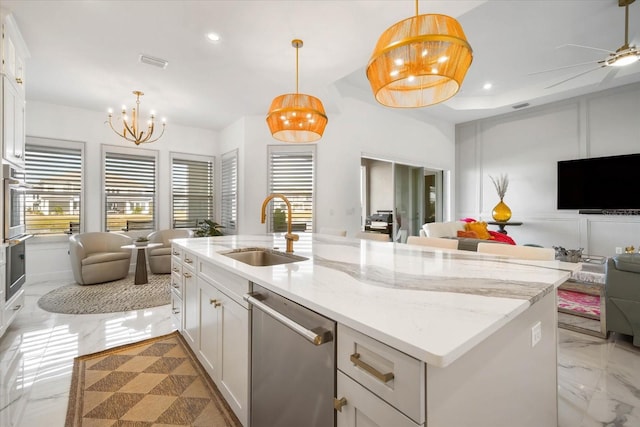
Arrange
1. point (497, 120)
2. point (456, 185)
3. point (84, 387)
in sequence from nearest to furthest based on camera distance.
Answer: point (84, 387)
point (497, 120)
point (456, 185)

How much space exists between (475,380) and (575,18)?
14.2 ft

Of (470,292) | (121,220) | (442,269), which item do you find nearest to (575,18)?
(442,269)

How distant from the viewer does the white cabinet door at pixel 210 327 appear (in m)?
1.74

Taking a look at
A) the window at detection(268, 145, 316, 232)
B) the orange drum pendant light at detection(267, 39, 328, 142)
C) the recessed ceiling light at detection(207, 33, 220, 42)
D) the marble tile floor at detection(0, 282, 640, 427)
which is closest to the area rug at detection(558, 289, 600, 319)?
the marble tile floor at detection(0, 282, 640, 427)

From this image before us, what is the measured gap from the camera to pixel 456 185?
7.22m

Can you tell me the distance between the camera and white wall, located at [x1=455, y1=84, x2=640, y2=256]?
16.6 feet

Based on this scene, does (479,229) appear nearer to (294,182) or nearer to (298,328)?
(294,182)

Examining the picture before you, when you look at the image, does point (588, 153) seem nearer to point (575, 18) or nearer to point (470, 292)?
point (575, 18)

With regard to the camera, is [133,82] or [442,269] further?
[133,82]

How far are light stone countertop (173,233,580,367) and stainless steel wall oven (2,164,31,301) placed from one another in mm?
2003

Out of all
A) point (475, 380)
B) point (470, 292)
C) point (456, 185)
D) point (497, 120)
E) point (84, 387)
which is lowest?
point (84, 387)

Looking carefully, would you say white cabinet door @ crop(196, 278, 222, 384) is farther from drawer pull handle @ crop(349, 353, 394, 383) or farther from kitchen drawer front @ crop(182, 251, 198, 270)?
drawer pull handle @ crop(349, 353, 394, 383)

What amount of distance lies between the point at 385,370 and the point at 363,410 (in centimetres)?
16

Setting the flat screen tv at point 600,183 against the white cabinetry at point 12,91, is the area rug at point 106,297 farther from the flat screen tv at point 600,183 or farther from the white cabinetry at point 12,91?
the flat screen tv at point 600,183
